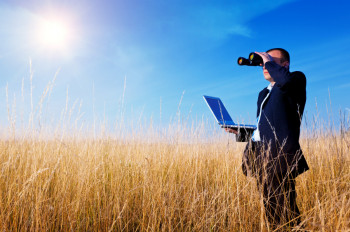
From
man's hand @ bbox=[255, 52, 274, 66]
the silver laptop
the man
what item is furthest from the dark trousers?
man's hand @ bbox=[255, 52, 274, 66]

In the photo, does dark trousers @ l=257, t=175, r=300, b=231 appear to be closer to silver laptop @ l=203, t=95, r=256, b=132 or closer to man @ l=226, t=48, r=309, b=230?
man @ l=226, t=48, r=309, b=230

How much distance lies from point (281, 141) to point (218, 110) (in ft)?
1.68

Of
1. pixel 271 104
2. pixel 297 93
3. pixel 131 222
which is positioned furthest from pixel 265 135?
pixel 131 222

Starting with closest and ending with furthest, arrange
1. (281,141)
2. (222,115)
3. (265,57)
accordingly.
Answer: (281,141), (265,57), (222,115)

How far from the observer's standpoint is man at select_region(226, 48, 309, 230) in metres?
1.53

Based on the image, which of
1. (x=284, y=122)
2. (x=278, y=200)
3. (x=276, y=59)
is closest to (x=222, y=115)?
(x=284, y=122)

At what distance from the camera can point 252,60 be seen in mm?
1748

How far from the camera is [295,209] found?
1.68m

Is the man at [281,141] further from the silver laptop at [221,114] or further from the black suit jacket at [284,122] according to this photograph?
the silver laptop at [221,114]

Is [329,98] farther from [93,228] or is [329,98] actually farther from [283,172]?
[93,228]

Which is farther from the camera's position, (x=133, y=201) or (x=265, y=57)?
(x=133, y=201)

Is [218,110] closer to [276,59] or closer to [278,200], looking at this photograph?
[276,59]

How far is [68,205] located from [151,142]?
5.79ft

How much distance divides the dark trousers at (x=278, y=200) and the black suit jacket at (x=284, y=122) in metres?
0.09
